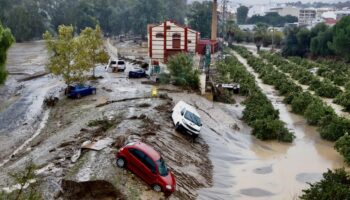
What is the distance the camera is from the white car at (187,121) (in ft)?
88.8

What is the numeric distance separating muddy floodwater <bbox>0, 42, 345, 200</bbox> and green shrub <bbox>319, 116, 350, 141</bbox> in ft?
2.00

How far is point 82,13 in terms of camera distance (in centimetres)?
12675

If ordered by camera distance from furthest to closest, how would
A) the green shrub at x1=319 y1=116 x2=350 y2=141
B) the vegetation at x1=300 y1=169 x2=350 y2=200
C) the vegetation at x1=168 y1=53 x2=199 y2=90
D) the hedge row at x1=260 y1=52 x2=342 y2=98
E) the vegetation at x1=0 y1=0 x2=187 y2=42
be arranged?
the vegetation at x1=0 y1=0 x2=187 y2=42 < the hedge row at x1=260 y1=52 x2=342 y2=98 < the vegetation at x1=168 y1=53 x2=199 y2=90 < the green shrub at x1=319 y1=116 x2=350 y2=141 < the vegetation at x1=300 y1=169 x2=350 y2=200

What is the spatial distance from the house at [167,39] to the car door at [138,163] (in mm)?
45137

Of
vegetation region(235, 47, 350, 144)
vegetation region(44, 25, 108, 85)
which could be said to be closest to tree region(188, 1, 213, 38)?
vegetation region(235, 47, 350, 144)

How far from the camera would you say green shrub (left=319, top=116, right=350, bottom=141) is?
31141 mm

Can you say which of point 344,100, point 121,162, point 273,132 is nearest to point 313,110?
point 273,132

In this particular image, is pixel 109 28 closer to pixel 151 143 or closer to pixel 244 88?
pixel 244 88

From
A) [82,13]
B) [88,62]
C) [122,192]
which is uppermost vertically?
[82,13]

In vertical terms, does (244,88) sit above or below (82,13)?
below

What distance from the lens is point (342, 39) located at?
254ft

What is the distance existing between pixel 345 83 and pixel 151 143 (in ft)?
130

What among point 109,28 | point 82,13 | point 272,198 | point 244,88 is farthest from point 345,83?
point 109,28

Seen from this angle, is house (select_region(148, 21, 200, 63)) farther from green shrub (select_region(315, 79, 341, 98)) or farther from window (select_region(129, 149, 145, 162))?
window (select_region(129, 149, 145, 162))
